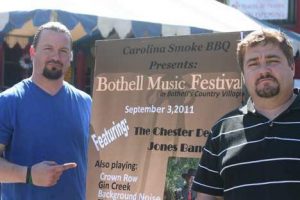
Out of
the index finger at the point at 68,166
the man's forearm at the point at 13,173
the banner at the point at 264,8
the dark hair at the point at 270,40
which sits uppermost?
the banner at the point at 264,8

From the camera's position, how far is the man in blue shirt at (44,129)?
3.28 m

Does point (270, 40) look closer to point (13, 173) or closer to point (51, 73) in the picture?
point (51, 73)

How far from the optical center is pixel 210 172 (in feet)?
8.37

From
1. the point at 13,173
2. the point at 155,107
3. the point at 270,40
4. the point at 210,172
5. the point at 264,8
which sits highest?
the point at 264,8

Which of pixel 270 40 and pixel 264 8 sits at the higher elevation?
pixel 264 8

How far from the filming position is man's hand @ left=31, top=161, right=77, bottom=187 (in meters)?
3.11

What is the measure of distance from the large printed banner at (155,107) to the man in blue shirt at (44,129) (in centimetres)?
25

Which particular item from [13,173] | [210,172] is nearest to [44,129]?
[13,173]

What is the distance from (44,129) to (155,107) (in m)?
0.75

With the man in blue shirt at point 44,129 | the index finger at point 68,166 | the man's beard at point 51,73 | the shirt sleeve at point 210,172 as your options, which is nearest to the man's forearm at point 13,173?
the man in blue shirt at point 44,129

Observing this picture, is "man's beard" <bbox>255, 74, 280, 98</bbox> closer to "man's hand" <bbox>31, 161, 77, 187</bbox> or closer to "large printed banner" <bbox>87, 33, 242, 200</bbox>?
"large printed banner" <bbox>87, 33, 242, 200</bbox>

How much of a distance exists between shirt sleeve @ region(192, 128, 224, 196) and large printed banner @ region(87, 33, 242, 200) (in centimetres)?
23

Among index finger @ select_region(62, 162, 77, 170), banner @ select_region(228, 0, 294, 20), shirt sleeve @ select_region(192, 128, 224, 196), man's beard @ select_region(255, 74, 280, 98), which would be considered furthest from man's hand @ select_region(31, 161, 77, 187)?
banner @ select_region(228, 0, 294, 20)

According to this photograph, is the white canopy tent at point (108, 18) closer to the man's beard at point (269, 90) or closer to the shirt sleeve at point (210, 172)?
the shirt sleeve at point (210, 172)
